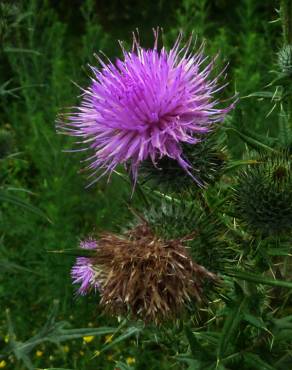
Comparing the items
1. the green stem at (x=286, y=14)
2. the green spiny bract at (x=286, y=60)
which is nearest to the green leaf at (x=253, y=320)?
the green spiny bract at (x=286, y=60)

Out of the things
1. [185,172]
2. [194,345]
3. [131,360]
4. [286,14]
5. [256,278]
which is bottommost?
[131,360]

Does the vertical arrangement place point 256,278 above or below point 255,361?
above

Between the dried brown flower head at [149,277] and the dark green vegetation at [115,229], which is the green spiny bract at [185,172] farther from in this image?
the dried brown flower head at [149,277]

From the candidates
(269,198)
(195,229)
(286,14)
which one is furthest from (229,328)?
(286,14)

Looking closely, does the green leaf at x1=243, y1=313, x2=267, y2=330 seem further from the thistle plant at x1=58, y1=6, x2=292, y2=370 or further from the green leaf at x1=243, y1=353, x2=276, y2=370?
the green leaf at x1=243, y1=353, x2=276, y2=370

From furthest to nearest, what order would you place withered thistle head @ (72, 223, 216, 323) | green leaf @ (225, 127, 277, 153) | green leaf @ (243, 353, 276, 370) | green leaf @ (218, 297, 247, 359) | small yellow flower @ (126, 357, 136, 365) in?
small yellow flower @ (126, 357, 136, 365)
green leaf @ (225, 127, 277, 153)
green leaf @ (243, 353, 276, 370)
green leaf @ (218, 297, 247, 359)
withered thistle head @ (72, 223, 216, 323)

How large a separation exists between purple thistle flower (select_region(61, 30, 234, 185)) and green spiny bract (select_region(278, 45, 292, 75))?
17.9 inches

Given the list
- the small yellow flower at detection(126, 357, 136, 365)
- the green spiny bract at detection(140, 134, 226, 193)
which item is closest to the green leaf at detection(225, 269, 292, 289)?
the green spiny bract at detection(140, 134, 226, 193)

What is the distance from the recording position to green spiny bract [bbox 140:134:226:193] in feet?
7.22

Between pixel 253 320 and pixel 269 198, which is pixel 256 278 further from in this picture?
pixel 269 198

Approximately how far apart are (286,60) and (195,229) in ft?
2.87

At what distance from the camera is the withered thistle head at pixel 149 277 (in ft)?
6.27

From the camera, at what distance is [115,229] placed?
2.29 metres

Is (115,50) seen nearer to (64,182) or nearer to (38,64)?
(38,64)
